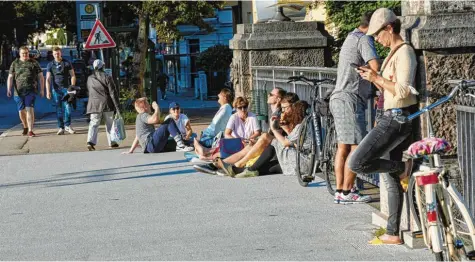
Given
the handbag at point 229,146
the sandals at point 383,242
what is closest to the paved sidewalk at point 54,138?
the handbag at point 229,146

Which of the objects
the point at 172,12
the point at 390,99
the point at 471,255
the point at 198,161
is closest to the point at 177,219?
the point at 390,99

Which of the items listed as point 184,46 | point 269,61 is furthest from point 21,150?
point 184,46

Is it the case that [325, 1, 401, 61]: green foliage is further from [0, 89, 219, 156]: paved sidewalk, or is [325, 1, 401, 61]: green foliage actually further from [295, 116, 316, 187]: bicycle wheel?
[295, 116, 316, 187]: bicycle wheel

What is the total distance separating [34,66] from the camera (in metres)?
21.4

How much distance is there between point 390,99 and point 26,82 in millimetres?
14306

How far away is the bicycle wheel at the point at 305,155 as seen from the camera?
1152 centimetres

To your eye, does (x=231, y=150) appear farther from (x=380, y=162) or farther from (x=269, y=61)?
(x=380, y=162)

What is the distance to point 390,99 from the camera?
7809mm

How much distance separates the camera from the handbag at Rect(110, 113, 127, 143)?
59.5ft

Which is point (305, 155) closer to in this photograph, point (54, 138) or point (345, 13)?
point (54, 138)

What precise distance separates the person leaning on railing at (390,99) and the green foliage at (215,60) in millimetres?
30386

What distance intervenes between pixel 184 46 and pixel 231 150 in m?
38.4

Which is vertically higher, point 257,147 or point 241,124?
point 241,124

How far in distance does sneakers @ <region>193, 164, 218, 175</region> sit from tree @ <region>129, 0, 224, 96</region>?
43.9 feet
